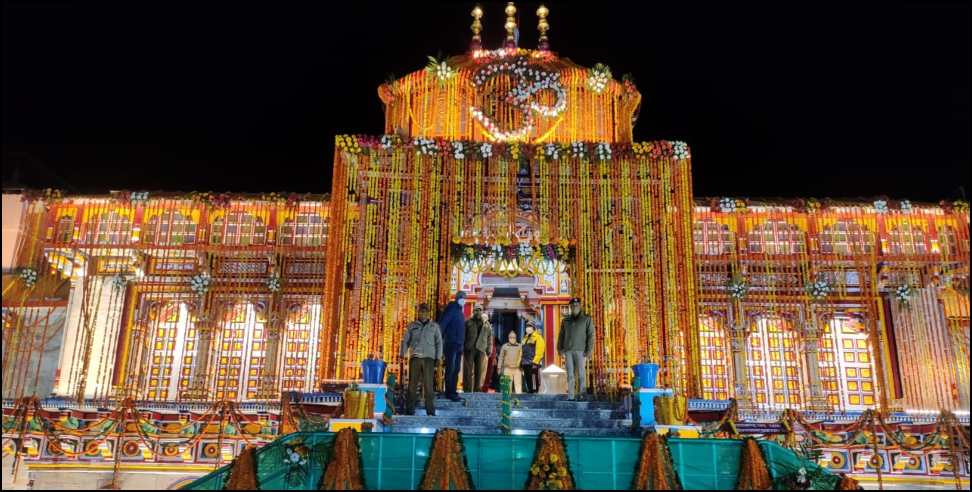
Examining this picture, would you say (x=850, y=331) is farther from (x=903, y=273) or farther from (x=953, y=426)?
→ (x=953, y=426)

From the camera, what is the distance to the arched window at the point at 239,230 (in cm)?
1845

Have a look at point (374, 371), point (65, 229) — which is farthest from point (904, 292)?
point (65, 229)

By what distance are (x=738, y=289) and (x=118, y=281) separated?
542 inches

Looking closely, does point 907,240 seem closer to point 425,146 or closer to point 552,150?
point 552,150

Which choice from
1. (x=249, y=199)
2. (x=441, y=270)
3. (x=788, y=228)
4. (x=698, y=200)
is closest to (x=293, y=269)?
(x=249, y=199)

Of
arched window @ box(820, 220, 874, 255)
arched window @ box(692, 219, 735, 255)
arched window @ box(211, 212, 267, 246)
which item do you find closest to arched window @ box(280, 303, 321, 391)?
arched window @ box(211, 212, 267, 246)

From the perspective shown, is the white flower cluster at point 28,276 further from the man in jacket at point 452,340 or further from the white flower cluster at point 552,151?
the white flower cluster at point 552,151

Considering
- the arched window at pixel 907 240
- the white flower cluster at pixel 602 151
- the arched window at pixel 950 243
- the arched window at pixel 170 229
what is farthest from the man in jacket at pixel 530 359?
the arched window at pixel 950 243

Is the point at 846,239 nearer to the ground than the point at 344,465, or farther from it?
farther from it

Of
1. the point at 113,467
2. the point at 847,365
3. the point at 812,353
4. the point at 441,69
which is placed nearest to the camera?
the point at 113,467

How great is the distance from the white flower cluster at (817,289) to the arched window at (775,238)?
0.88m

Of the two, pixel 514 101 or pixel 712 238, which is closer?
pixel 514 101

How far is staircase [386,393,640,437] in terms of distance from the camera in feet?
37.6

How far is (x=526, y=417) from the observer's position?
39.0 feet
